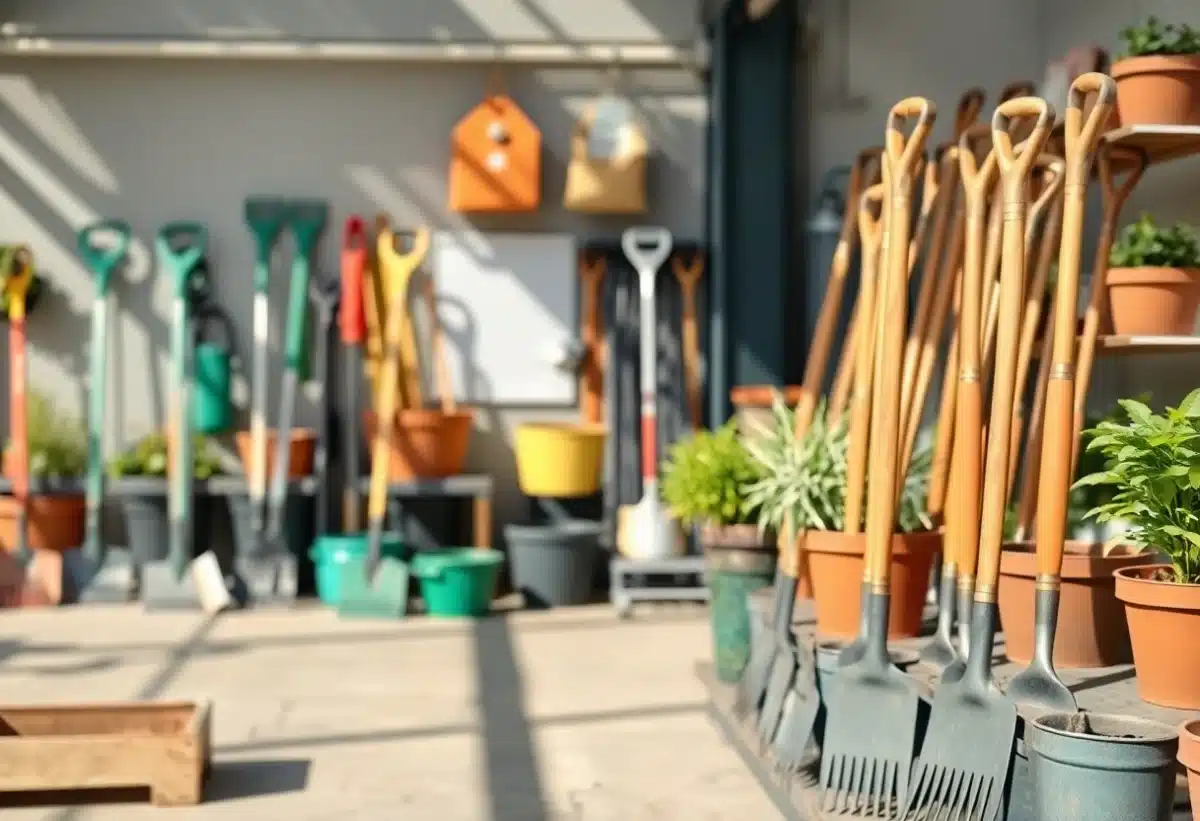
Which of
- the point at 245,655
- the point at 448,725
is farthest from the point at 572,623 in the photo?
the point at 448,725

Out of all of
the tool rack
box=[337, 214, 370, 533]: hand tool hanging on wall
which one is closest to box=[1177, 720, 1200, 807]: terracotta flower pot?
the tool rack

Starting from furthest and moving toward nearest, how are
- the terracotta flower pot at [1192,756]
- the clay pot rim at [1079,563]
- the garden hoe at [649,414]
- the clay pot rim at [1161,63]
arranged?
the garden hoe at [649,414] → the clay pot rim at [1161,63] → the clay pot rim at [1079,563] → the terracotta flower pot at [1192,756]

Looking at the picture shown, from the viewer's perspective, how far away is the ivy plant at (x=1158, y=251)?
159 inches

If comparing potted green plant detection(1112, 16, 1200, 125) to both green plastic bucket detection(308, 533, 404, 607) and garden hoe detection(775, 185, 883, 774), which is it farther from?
green plastic bucket detection(308, 533, 404, 607)

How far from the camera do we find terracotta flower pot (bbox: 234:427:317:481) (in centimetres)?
601

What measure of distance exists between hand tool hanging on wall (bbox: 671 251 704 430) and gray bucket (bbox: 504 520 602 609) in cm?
80

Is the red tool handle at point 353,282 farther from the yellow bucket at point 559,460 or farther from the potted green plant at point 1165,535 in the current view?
the potted green plant at point 1165,535

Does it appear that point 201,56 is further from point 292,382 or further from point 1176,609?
point 1176,609

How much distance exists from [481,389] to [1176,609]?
4092 millimetres

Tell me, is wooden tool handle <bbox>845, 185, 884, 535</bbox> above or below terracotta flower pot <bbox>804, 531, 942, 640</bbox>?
above

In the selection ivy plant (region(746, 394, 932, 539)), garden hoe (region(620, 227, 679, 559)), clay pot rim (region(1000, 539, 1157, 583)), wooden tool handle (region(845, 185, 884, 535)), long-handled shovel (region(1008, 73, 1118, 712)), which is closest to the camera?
long-handled shovel (region(1008, 73, 1118, 712))

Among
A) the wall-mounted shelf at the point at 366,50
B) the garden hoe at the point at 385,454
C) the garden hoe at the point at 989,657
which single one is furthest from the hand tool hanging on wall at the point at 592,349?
the garden hoe at the point at 989,657

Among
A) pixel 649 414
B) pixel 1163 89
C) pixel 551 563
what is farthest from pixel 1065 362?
pixel 551 563

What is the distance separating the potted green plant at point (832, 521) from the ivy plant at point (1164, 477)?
2.00 ft
